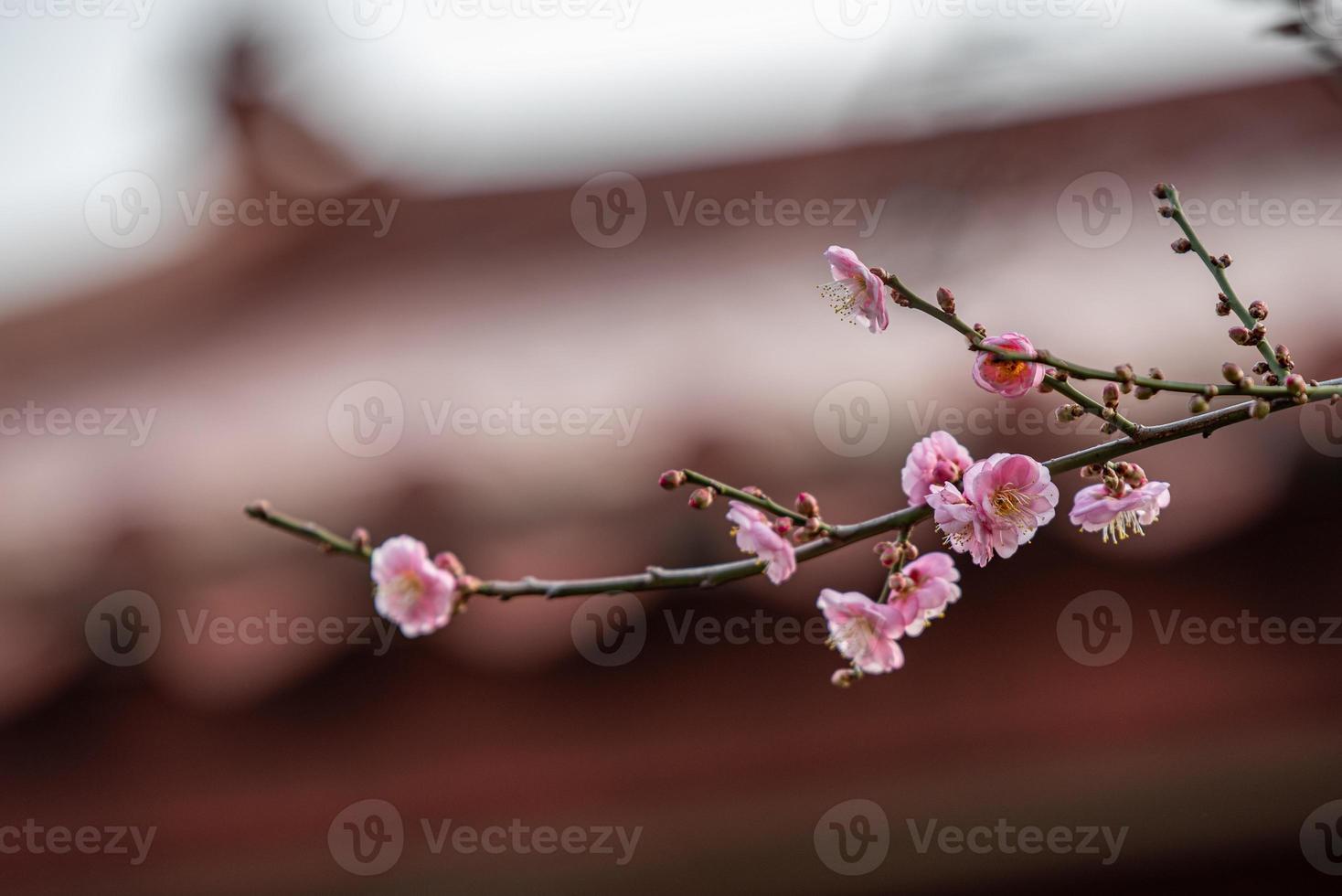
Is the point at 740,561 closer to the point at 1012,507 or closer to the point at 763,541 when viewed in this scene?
the point at 763,541

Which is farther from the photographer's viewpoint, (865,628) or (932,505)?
(865,628)

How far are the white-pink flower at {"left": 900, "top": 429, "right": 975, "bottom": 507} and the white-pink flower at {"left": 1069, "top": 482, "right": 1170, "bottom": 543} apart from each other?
0.43 feet

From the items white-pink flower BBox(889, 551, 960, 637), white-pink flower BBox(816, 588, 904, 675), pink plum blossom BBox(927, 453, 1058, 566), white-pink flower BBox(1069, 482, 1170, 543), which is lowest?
white-pink flower BBox(816, 588, 904, 675)

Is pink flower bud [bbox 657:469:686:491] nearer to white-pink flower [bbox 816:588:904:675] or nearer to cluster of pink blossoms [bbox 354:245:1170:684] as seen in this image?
cluster of pink blossoms [bbox 354:245:1170:684]

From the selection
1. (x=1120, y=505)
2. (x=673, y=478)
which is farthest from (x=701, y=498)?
(x=1120, y=505)

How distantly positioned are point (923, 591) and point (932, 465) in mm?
131

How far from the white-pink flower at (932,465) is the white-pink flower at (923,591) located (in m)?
0.07

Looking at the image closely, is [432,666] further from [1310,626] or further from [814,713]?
[1310,626]

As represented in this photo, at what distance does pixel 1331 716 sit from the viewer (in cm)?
201

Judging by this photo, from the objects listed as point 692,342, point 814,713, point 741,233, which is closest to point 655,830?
point 814,713

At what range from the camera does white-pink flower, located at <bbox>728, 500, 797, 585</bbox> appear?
98 cm

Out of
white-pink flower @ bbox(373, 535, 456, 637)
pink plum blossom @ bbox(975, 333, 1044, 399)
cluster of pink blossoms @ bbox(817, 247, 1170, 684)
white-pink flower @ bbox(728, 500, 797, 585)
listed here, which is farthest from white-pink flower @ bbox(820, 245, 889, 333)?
white-pink flower @ bbox(373, 535, 456, 637)

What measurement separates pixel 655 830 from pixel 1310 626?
49.2 inches

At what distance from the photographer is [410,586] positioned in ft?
3.50
